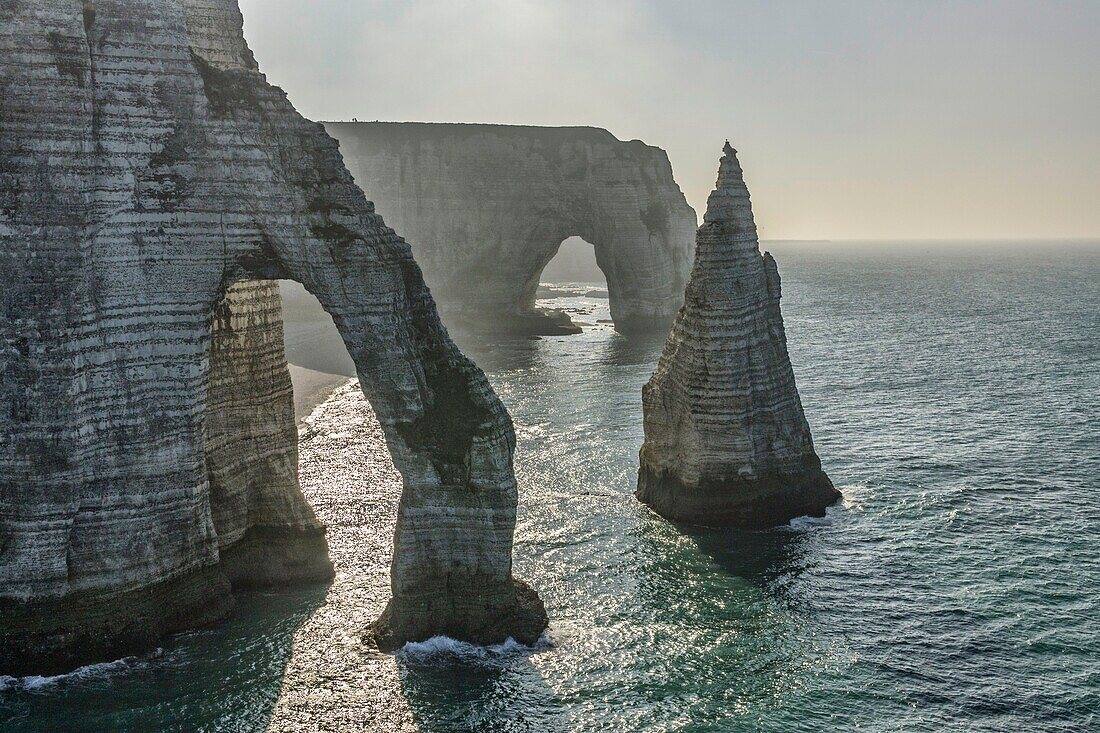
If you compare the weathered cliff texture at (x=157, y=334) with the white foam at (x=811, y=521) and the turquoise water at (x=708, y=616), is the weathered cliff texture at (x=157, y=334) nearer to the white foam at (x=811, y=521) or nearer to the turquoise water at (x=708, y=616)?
the turquoise water at (x=708, y=616)

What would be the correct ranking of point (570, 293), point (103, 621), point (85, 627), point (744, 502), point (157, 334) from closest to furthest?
point (85, 627), point (103, 621), point (157, 334), point (744, 502), point (570, 293)

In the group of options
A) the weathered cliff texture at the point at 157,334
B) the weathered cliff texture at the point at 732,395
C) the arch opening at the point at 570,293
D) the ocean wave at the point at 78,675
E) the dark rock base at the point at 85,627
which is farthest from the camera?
the arch opening at the point at 570,293

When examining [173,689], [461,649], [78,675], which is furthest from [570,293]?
[173,689]

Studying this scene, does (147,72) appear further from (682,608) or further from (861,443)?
(861,443)

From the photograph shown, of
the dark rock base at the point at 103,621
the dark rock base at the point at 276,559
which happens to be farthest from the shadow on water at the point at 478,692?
the dark rock base at the point at 276,559

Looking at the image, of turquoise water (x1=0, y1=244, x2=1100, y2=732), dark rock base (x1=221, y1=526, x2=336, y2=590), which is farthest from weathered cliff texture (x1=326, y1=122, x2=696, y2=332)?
dark rock base (x1=221, y1=526, x2=336, y2=590)

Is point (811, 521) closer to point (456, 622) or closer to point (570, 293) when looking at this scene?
point (456, 622)
